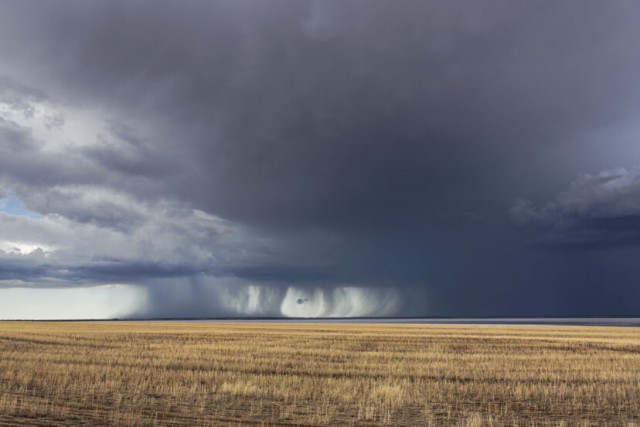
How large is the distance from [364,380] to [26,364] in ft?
60.1

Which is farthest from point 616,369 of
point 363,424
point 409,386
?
point 363,424

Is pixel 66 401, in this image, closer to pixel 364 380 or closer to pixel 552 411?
pixel 364 380

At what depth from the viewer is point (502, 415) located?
17.6 meters

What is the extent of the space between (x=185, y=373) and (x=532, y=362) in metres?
20.6

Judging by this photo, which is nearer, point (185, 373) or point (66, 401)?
point (66, 401)

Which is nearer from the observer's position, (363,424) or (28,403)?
(363,424)

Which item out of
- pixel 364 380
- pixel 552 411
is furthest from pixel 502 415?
pixel 364 380

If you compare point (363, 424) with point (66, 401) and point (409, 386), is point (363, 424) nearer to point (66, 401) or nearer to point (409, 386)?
point (409, 386)

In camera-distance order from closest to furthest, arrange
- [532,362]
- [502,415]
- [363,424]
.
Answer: [363,424], [502,415], [532,362]

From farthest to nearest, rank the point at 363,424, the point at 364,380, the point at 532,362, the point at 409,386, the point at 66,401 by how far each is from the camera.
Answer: the point at 532,362 → the point at 364,380 → the point at 409,386 → the point at 66,401 → the point at 363,424

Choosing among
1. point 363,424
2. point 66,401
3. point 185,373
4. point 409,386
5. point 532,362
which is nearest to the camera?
point 363,424

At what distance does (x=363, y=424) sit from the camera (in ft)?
52.1

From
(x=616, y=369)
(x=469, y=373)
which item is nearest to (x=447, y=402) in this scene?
(x=469, y=373)

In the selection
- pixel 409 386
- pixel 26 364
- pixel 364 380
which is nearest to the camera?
pixel 409 386
